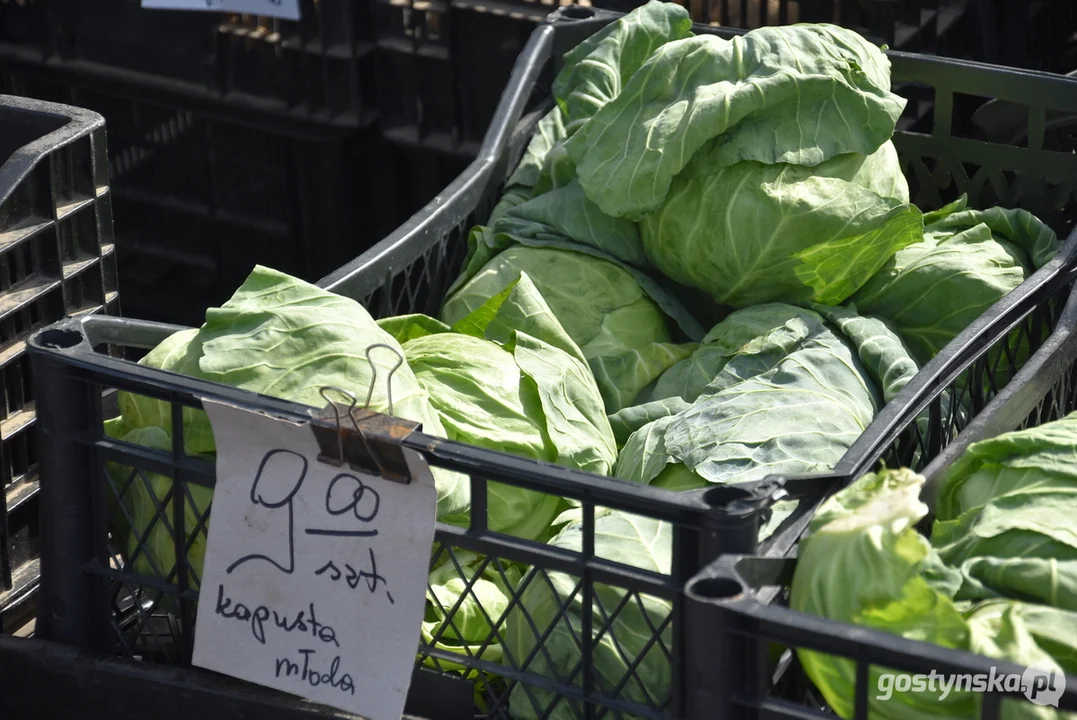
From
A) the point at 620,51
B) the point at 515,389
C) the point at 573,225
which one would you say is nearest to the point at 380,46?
the point at 620,51

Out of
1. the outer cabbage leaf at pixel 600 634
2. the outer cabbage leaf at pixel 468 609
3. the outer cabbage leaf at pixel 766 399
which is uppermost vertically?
the outer cabbage leaf at pixel 766 399

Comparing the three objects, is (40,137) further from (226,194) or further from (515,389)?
(226,194)

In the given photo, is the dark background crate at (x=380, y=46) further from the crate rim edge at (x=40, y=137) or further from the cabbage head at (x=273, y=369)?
the cabbage head at (x=273, y=369)

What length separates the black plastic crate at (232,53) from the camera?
9.25 feet

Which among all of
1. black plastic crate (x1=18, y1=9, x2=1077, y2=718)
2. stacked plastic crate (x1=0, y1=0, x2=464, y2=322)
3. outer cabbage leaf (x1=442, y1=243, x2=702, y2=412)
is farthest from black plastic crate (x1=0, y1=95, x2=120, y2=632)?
stacked plastic crate (x1=0, y1=0, x2=464, y2=322)

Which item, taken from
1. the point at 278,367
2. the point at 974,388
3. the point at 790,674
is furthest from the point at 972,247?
the point at 278,367

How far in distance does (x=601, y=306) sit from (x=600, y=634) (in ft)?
2.78

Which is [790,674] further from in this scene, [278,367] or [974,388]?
[278,367]

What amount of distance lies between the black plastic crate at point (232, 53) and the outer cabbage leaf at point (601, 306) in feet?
2.99

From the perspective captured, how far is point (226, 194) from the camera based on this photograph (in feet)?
9.68

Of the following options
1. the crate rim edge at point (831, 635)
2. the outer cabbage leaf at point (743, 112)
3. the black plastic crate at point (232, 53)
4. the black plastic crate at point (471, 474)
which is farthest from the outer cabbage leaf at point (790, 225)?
the black plastic crate at point (232, 53)

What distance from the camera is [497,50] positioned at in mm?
2723

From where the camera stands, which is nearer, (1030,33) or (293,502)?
(293,502)

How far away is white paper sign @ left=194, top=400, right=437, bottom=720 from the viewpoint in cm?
127
